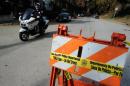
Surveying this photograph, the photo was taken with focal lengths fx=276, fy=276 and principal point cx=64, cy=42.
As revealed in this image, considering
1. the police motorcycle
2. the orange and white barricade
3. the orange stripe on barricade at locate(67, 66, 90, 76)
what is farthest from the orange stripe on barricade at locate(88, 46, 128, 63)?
the police motorcycle

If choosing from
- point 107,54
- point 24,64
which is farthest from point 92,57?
point 24,64

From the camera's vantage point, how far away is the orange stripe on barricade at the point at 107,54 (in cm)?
375

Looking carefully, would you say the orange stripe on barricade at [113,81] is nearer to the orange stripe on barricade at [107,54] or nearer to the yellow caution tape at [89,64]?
the yellow caution tape at [89,64]

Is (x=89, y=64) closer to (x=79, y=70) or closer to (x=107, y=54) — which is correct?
(x=79, y=70)

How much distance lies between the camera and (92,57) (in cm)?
397

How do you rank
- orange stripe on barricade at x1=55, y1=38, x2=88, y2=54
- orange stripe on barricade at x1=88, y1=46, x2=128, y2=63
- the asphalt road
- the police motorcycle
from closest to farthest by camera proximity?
orange stripe on barricade at x1=88, y1=46, x2=128, y2=63 → orange stripe on barricade at x1=55, y1=38, x2=88, y2=54 → the asphalt road → the police motorcycle

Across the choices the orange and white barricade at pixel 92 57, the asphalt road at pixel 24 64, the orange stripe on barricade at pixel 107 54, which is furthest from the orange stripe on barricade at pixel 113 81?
the asphalt road at pixel 24 64

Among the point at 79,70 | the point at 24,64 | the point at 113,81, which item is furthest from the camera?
the point at 24,64

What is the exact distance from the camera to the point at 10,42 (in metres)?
13.0

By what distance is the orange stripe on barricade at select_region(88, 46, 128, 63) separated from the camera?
3.75 meters

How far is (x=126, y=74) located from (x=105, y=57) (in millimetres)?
3649

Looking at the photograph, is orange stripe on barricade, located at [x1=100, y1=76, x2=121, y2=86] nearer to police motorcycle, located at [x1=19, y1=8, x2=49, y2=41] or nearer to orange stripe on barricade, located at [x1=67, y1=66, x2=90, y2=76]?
orange stripe on barricade, located at [x1=67, y1=66, x2=90, y2=76]

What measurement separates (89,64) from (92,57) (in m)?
0.11

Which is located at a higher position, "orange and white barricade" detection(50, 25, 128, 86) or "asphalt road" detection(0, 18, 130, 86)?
"orange and white barricade" detection(50, 25, 128, 86)
